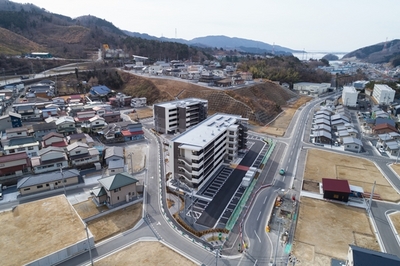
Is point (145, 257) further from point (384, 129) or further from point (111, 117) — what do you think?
point (384, 129)

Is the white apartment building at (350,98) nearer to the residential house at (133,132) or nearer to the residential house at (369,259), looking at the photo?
the residential house at (133,132)

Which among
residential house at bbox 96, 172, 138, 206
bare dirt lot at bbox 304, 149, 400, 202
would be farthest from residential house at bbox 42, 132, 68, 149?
bare dirt lot at bbox 304, 149, 400, 202

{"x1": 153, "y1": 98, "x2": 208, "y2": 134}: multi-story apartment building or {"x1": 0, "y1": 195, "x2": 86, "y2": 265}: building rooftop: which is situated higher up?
{"x1": 153, "y1": 98, "x2": 208, "y2": 134}: multi-story apartment building

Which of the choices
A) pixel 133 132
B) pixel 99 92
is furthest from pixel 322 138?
pixel 99 92

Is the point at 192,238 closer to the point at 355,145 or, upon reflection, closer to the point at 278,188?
the point at 278,188

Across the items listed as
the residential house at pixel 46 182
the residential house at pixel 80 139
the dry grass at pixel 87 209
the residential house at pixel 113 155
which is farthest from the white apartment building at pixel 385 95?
the residential house at pixel 46 182

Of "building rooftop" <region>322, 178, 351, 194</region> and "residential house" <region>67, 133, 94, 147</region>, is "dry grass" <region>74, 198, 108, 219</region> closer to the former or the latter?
"residential house" <region>67, 133, 94, 147</region>
